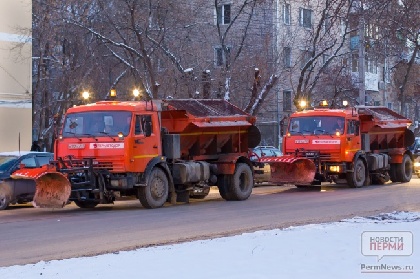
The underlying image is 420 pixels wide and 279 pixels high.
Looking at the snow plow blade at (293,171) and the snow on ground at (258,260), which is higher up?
the snow plow blade at (293,171)

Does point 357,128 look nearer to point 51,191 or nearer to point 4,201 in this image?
point 51,191

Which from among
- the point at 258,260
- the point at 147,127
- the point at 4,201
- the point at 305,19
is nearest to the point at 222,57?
the point at 305,19

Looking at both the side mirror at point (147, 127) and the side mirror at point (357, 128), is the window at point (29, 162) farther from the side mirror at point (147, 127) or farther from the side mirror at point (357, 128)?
the side mirror at point (357, 128)

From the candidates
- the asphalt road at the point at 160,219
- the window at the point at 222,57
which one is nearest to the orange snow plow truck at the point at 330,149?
the asphalt road at the point at 160,219

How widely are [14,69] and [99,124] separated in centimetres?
1526

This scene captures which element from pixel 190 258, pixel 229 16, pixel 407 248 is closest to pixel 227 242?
pixel 190 258

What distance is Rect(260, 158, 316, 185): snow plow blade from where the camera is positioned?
26.5 m

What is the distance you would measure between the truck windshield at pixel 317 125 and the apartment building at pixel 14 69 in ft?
40.2

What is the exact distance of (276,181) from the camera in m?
26.9

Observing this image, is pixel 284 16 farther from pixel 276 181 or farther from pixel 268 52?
pixel 276 181

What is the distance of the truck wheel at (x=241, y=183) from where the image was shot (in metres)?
23.4

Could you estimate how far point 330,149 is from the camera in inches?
1097

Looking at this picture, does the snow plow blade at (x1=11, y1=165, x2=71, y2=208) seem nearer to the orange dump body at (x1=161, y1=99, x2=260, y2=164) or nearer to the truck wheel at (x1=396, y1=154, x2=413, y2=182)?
the orange dump body at (x1=161, y1=99, x2=260, y2=164)

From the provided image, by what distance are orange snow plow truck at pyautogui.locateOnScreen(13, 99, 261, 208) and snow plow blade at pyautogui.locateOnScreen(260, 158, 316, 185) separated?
3.53 metres
